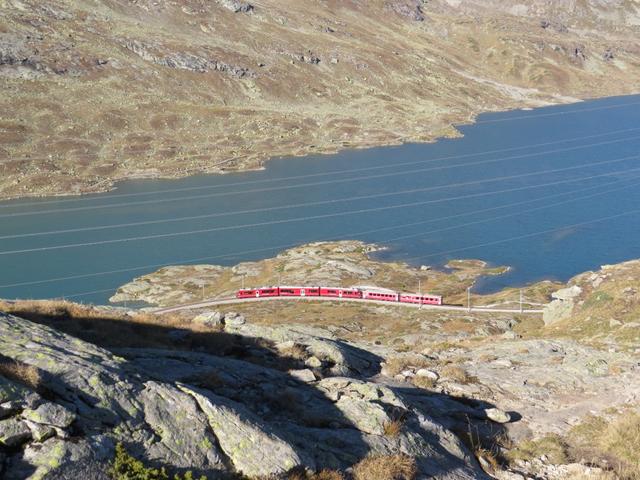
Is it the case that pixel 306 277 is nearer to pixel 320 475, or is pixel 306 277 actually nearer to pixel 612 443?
pixel 612 443

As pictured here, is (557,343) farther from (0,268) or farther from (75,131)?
(75,131)

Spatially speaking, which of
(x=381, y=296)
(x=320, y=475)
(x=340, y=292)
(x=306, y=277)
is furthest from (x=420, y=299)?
(x=320, y=475)

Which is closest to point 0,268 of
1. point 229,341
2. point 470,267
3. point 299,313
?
point 299,313

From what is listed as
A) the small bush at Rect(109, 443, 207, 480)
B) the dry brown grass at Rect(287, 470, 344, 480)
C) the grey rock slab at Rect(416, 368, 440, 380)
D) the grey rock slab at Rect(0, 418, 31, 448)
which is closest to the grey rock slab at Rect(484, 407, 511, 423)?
the grey rock slab at Rect(416, 368, 440, 380)

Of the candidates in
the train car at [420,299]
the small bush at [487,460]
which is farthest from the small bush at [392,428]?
the train car at [420,299]

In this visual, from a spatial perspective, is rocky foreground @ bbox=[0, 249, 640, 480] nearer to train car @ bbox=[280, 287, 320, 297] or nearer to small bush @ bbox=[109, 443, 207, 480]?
small bush @ bbox=[109, 443, 207, 480]
